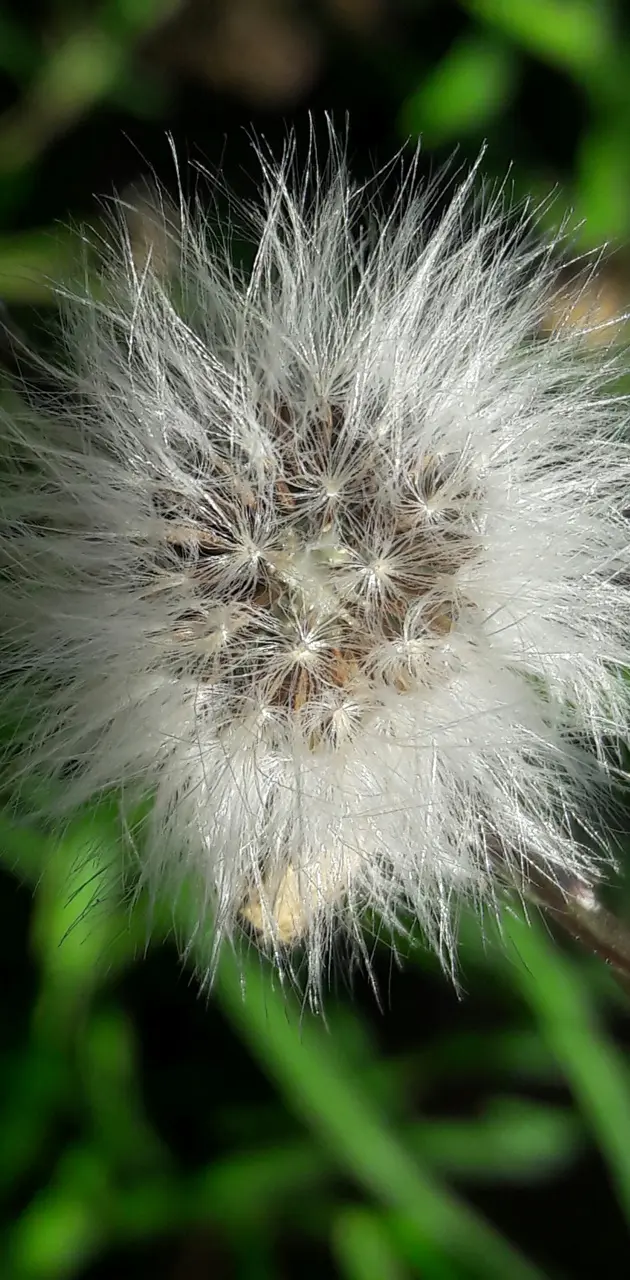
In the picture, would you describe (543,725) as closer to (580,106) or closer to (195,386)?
(195,386)

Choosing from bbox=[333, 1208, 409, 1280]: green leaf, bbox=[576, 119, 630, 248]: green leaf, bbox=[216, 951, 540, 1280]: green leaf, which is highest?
bbox=[576, 119, 630, 248]: green leaf

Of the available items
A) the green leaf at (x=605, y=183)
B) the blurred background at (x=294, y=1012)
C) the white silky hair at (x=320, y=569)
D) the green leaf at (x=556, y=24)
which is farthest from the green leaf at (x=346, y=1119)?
the green leaf at (x=556, y=24)

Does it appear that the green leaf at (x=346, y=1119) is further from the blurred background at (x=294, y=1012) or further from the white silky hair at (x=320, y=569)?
the white silky hair at (x=320, y=569)

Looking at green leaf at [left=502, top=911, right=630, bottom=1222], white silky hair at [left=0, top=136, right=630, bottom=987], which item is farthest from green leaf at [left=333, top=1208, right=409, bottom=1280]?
white silky hair at [left=0, top=136, right=630, bottom=987]

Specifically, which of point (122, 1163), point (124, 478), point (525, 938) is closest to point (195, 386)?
point (124, 478)

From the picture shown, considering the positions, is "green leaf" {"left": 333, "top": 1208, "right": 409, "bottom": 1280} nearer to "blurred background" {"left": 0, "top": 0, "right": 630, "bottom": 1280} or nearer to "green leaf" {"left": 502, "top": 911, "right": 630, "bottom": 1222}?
"blurred background" {"left": 0, "top": 0, "right": 630, "bottom": 1280}

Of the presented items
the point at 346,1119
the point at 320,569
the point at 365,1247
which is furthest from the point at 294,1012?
the point at 320,569
